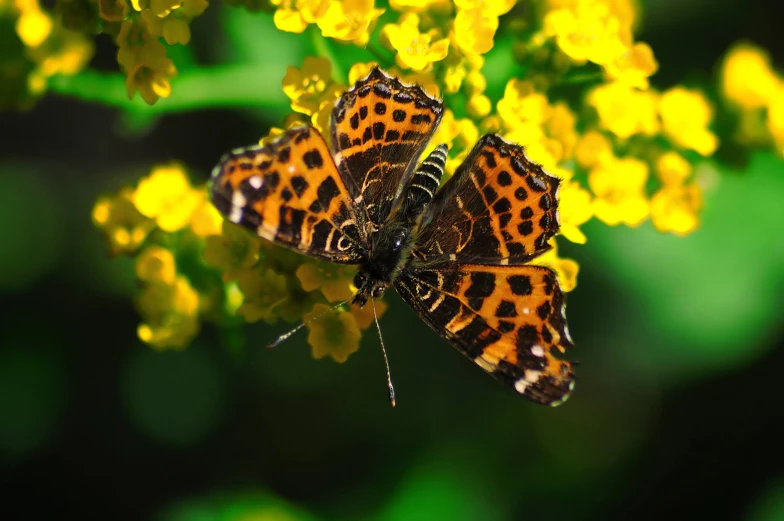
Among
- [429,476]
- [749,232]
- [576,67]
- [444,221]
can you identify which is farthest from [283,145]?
[749,232]

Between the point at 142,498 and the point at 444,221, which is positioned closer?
the point at 444,221

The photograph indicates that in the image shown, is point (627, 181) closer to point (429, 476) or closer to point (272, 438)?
point (429, 476)

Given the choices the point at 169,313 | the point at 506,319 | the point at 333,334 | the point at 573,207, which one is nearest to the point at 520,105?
the point at 573,207

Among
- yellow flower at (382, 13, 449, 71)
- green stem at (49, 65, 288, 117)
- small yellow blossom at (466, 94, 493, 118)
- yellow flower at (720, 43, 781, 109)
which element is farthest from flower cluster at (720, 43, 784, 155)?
green stem at (49, 65, 288, 117)

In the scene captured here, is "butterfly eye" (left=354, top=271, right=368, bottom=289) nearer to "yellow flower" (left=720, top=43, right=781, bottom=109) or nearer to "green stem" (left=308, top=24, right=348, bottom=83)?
"green stem" (left=308, top=24, right=348, bottom=83)

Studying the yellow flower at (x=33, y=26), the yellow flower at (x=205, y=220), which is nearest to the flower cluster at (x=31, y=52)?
the yellow flower at (x=33, y=26)

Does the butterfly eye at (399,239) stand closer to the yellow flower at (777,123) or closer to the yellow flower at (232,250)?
the yellow flower at (232,250)
